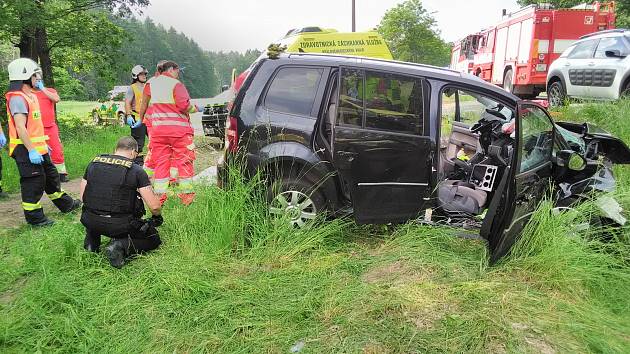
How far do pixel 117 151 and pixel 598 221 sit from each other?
12.9 feet

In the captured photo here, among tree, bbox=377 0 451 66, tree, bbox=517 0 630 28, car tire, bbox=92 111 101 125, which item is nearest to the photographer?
car tire, bbox=92 111 101 125

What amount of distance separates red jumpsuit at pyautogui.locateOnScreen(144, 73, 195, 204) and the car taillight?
1188mm

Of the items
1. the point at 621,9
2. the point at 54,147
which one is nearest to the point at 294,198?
the point at 54,147

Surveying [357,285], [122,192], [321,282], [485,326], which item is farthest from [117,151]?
[485,326]

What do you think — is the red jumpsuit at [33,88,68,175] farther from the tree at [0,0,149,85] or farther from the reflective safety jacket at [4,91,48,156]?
the tree at [0,0,149,85]

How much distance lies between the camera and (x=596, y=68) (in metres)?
8.24

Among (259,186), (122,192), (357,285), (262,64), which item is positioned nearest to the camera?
(357,285)

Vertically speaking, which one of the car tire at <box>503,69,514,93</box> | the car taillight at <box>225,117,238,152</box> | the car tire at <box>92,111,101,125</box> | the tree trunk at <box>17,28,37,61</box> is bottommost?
the car tire at <box>92,111,101,125</box>

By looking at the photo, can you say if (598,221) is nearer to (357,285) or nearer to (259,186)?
(357,285)

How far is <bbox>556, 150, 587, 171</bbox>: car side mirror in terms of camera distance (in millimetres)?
3859

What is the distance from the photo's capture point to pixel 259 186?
3.76 m

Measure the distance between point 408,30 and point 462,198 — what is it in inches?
1201

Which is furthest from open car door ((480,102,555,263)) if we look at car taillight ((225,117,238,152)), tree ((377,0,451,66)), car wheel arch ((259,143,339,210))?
tree ((377,0,451,66))

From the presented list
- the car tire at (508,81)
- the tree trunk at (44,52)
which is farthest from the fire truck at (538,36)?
the tree trunk at (44,52)
